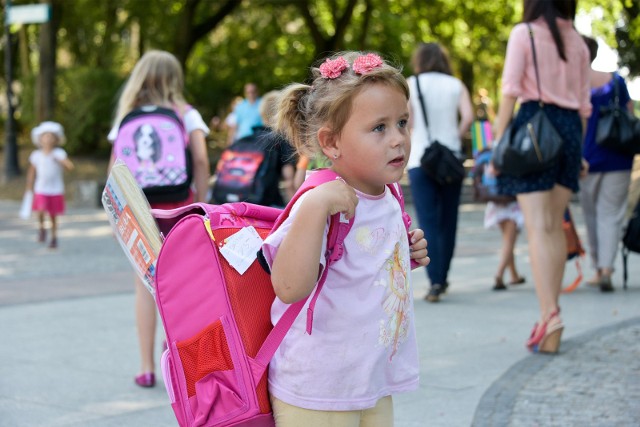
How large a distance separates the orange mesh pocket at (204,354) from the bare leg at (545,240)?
136 inches

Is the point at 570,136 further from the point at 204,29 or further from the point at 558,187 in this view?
the point at 204,29

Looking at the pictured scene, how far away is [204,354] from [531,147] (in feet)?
11.4

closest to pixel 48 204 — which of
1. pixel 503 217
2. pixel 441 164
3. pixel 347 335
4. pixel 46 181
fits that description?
pixel 46 181

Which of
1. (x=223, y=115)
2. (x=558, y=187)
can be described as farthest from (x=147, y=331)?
(x=223, y=115)

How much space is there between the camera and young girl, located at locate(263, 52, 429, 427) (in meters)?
2.64

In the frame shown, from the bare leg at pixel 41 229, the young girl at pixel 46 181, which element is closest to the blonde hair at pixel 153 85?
the young girl at pixel 46 181

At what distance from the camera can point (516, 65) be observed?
592 centimetres

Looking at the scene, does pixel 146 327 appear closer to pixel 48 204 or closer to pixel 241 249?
pixel 241 249

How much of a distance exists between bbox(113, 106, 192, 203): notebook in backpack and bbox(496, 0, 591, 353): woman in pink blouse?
6.05ft

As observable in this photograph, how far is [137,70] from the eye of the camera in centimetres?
556

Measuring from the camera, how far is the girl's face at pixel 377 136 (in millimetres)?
2631

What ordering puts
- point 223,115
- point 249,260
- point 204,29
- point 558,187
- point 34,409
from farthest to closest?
point 223,115
point 204,29
point 558,187
point 34,409
point 249,260

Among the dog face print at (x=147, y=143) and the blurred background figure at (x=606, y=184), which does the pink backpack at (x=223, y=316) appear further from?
the blurred background figure at (x=606, y=184)

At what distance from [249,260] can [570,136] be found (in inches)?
148
